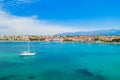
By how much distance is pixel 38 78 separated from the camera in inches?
1125

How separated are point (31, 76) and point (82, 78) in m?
7.06

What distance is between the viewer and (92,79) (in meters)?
27.1

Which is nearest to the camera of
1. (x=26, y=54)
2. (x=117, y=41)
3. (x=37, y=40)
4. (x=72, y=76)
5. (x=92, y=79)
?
(x=92, y=79)

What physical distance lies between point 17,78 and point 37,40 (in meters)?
171

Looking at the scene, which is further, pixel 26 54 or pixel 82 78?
pixel 26 54

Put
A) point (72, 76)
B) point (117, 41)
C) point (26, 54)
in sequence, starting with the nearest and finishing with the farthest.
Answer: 1. point (72, 76)
2. point (26, 54)
3. point (117, 41)

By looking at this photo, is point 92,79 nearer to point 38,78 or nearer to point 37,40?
point 38,78

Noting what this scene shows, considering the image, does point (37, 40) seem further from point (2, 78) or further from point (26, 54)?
point (2, 78)

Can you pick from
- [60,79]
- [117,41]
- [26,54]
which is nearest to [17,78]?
[60,79]

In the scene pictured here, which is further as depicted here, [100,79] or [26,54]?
[26,54]

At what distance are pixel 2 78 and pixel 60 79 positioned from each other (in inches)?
290

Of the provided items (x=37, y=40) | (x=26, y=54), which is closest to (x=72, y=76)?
(x=26, y=54)

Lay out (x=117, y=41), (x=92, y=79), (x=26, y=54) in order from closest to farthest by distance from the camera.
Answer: (x=92, y=79) → (x=26, y=54) → (x=117, y=41)

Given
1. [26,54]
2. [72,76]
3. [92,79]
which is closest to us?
[92,79]
